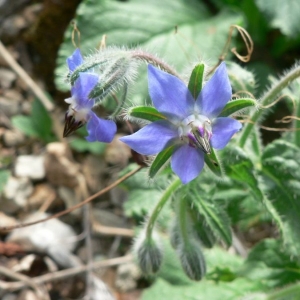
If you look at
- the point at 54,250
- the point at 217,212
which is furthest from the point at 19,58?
the point at 217,212

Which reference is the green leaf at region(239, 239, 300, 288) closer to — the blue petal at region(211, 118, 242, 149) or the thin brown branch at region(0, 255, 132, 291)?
the thin brown branch at region(0, 255, 132, 291)

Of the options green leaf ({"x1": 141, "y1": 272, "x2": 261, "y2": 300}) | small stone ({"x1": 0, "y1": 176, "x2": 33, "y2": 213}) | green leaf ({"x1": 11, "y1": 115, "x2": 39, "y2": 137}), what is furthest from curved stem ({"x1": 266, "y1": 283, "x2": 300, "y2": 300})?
green leaf ({"x1": 11, "y1": 115, "x2": 39, "y2": 137})

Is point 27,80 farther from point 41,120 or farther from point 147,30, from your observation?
point 147,30

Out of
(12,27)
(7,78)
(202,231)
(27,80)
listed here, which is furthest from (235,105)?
(12,27)

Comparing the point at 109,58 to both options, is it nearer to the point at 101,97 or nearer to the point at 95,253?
the point at 101,97

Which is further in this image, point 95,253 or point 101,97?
point 95,253

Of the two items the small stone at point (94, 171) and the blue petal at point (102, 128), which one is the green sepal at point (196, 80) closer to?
the blue petal at point (102, 128)

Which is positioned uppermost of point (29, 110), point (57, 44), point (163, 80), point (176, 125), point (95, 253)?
point (163, 80)
